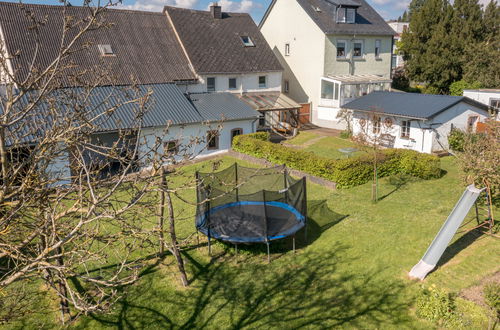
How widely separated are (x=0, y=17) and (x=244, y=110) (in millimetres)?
17922

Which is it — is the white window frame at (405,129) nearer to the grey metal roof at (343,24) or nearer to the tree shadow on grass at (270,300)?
the grey metal roof at (343,24)

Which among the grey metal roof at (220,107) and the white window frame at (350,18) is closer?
the grey metal roof at (220,107)

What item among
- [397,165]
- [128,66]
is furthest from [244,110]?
[397,165]

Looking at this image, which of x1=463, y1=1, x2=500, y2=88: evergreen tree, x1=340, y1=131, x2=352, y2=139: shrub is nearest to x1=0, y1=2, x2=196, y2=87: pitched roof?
x1=340, y1=131, x2=352, y2=139: shrub

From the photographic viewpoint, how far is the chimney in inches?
1461

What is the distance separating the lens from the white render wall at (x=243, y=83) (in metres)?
32.8

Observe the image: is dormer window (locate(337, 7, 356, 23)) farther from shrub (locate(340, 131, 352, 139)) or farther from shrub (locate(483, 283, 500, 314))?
shrub (locate(483, 283, 500, 314))

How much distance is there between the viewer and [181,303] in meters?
12.0

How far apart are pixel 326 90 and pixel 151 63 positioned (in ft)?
51.6

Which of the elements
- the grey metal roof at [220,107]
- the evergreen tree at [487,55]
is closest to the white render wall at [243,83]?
the grey metal roof at [220,107]

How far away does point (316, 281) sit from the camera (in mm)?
12719

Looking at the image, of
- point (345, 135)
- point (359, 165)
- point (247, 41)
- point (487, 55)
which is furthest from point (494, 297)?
point (487, 55)

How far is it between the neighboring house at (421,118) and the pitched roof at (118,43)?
14658 mm

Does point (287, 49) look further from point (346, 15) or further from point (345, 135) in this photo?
point (345, 135)
